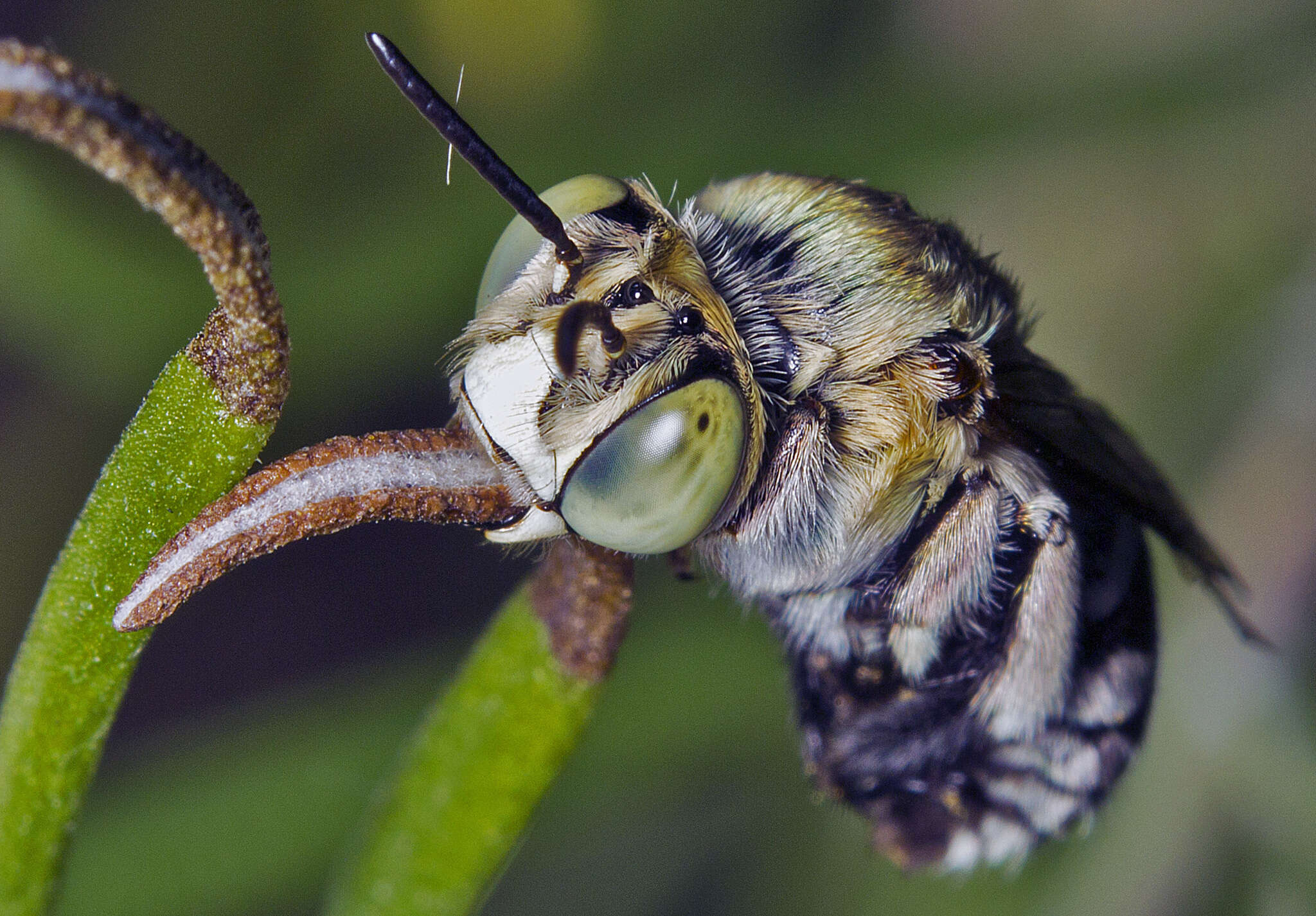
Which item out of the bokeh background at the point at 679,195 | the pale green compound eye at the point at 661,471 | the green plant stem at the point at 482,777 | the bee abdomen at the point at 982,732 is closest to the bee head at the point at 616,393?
the pale green compound eye at the point at 661,471

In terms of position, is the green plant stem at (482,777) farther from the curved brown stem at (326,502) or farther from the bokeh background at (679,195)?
the bokeh background at (679,195)

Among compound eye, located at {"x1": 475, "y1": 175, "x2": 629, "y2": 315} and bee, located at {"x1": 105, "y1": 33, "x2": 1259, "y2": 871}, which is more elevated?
compound eye, located at {"x1": 475, "y1": 175, "x2": 629, "y2": 315}

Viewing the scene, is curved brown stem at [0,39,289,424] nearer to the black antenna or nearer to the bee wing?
the black antenna

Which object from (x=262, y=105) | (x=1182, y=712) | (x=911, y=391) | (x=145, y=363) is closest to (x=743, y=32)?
(x=262, y=105)

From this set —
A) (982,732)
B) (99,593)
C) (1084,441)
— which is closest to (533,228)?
(99,593)

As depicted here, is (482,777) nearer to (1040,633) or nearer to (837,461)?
(837,461)

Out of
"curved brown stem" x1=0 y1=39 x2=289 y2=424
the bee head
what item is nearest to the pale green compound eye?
the bee head
